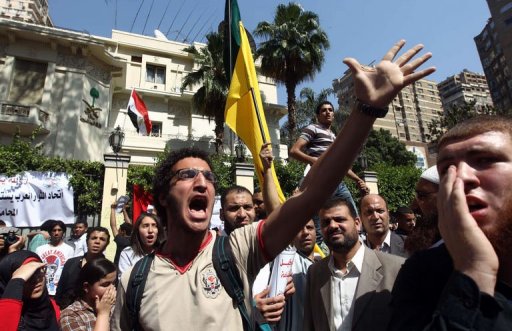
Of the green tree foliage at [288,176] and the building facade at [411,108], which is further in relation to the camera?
the building facade at [411,108]

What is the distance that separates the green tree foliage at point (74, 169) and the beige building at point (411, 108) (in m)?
82.7

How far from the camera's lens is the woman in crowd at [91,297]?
2.77 metres

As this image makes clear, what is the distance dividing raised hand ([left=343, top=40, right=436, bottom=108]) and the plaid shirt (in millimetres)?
2707

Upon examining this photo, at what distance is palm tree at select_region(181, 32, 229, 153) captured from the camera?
810 inches

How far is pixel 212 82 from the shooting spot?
2056cm

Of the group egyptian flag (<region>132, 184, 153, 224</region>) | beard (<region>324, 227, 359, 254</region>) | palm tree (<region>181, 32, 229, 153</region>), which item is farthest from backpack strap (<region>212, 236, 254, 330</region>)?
palm tree (<region>181, 32, 229, 153</region>)

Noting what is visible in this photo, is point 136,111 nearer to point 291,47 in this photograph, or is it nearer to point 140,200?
point 140,200

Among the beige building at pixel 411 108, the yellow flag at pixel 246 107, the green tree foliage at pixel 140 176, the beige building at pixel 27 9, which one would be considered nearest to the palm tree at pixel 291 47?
the green tree foliage at pixel 140 176

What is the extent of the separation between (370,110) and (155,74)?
27.2 m

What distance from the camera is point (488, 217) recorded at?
1117 mm

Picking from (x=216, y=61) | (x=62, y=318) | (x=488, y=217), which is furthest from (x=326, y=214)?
(x=216, y=61)

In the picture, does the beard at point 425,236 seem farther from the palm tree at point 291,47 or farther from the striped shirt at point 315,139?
the palm tree at point 291,47

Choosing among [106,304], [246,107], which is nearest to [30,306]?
[106,304]

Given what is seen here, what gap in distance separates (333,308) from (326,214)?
2.67 ft
